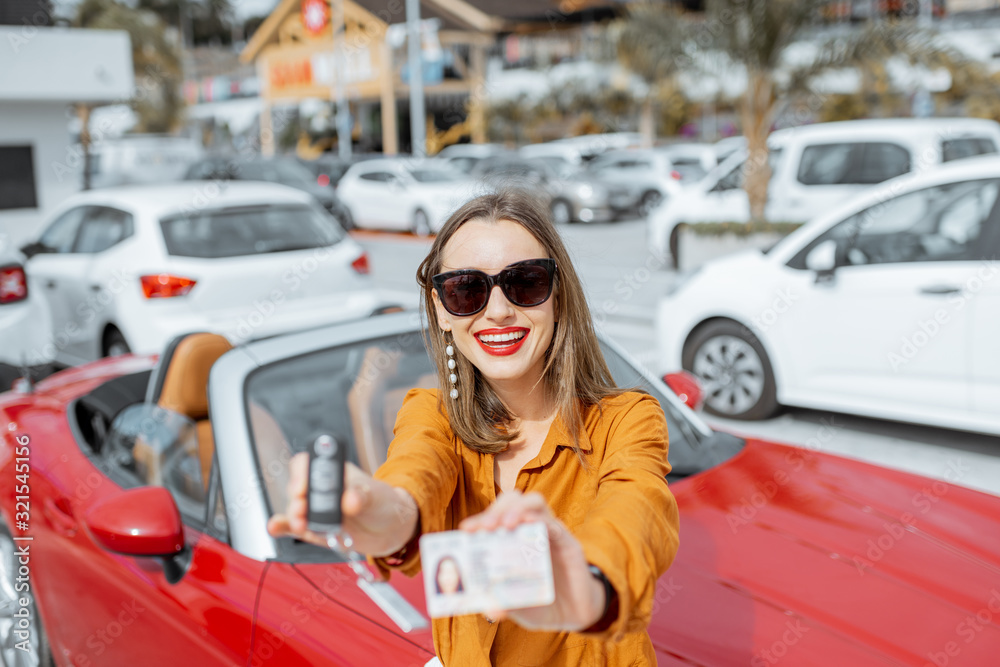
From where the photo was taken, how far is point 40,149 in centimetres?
1395

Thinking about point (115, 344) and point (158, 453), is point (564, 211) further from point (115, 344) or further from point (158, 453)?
point (158, 453)

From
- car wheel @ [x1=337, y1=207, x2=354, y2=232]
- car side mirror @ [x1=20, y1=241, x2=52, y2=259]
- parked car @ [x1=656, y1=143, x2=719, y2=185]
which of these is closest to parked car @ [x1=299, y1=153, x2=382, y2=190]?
car wheel @ [x1=337, y1=207, x2=354, y2=232]

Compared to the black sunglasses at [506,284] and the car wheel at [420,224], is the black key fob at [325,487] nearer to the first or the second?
the black sunglasses at [506,284]

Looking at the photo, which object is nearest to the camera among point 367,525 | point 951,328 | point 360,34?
point 367,525

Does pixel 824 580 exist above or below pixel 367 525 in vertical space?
below

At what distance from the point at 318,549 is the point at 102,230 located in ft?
19.7

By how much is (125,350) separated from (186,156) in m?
23.7

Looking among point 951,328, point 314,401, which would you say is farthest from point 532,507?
point 951,328

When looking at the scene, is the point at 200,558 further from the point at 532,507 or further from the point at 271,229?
the point at 271,229

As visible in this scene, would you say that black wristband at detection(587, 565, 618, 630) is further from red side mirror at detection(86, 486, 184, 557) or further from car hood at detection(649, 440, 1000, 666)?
red side mirror at detection(86, 486, 184, 557)

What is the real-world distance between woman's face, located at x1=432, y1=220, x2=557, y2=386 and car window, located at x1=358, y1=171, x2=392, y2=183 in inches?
735

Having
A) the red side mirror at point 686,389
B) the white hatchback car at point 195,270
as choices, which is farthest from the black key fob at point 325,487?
the white hatchback car at point 195,270

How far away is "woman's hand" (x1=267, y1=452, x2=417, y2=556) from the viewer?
115 centimetres

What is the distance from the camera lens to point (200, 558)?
2389 mm
